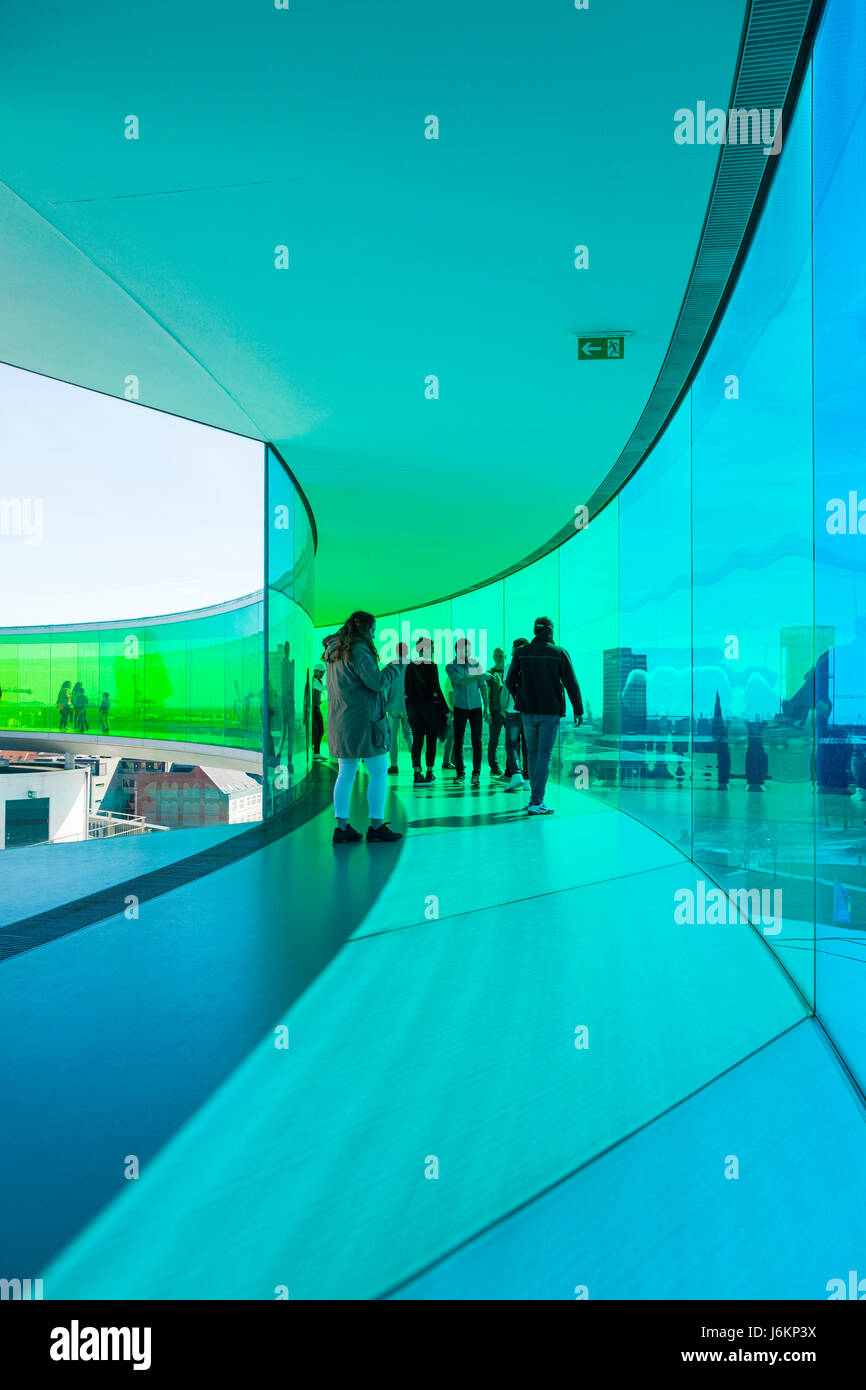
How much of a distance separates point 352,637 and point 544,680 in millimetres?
2147

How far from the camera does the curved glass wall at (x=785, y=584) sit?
7.04 ft

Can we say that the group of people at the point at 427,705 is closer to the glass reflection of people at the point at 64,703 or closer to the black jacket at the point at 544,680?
the black jacket at the point at 544,680

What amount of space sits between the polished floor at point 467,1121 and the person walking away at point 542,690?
3520 millimetres

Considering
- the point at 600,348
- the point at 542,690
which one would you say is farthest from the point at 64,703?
the point at 600,348

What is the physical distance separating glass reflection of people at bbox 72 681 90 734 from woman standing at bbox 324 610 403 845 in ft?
9.04

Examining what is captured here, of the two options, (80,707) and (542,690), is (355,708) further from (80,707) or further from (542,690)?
(80,707)

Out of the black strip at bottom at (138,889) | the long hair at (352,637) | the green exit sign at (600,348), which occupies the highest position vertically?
the green exit sign at (600,348)

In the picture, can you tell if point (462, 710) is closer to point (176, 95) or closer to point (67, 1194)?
point (176, 95)

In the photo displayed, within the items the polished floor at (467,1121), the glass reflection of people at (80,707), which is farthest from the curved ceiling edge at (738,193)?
the glass reflection of people at (80,707)

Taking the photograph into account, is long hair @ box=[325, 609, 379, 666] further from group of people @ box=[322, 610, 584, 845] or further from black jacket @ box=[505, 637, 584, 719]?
black jacket @ box=[505, 637, 584, 719]

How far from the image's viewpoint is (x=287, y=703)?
26.5 ft

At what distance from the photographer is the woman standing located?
5.52 m
